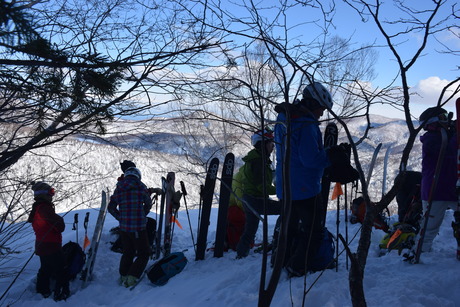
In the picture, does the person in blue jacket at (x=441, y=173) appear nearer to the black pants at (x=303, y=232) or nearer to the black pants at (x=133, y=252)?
the black pants at (x=303, y=232)

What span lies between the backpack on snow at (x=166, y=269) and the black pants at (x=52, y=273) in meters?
1.09

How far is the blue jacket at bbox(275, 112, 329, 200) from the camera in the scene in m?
3.51

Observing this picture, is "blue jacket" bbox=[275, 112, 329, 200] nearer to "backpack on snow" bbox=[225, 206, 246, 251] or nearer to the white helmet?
the white helmet

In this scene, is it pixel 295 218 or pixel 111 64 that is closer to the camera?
pixel 111 64

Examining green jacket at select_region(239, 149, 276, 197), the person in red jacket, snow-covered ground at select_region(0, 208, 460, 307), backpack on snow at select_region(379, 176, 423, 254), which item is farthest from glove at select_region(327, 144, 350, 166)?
the person in red jacket

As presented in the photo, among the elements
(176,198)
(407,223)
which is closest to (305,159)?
(407,223)

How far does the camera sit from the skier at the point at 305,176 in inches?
138

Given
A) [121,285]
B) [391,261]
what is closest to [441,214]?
[391,261]

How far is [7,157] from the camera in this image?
2.83 meters

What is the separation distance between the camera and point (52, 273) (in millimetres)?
5203

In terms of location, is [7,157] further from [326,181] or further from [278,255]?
[326,181]

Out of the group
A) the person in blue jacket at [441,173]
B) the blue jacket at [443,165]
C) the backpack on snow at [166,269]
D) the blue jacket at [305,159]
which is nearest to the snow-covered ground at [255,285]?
the backpack on snow at [166,269]

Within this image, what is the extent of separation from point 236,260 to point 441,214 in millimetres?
2448

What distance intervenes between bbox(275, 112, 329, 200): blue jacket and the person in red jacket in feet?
9.83
